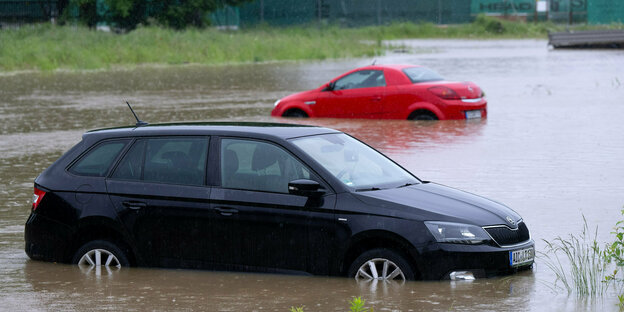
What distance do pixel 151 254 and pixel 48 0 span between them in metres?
63.3

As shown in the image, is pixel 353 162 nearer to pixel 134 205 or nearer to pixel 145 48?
pixel 134 205

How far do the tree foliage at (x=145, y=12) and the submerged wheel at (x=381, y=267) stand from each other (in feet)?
187

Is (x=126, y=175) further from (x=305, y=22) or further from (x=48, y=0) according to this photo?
(x=305, y=22)

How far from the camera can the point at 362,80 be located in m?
21.9

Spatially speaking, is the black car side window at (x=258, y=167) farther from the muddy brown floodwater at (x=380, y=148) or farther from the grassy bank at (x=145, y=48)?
the grassy bank at (x=145, y=48)


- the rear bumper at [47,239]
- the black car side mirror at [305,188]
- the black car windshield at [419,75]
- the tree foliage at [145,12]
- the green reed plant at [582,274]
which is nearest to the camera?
the green reed plant at [582,274]

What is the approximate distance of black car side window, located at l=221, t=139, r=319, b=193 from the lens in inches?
330

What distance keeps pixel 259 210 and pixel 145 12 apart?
60240 mm

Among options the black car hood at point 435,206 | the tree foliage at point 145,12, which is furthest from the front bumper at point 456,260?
the tree foliage at point 145,12

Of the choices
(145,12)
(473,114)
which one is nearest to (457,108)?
(473,114)

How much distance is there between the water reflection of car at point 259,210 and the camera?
7.99 metres

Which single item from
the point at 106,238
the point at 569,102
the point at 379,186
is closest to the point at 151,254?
the point at 106,238

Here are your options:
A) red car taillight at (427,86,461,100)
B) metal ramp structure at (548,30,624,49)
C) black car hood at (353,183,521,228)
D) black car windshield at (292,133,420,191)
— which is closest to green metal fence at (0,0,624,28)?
metal ramp structure at (548,30,624,49)

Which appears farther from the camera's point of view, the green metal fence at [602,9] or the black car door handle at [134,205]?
the green metal fence at [602,9]
